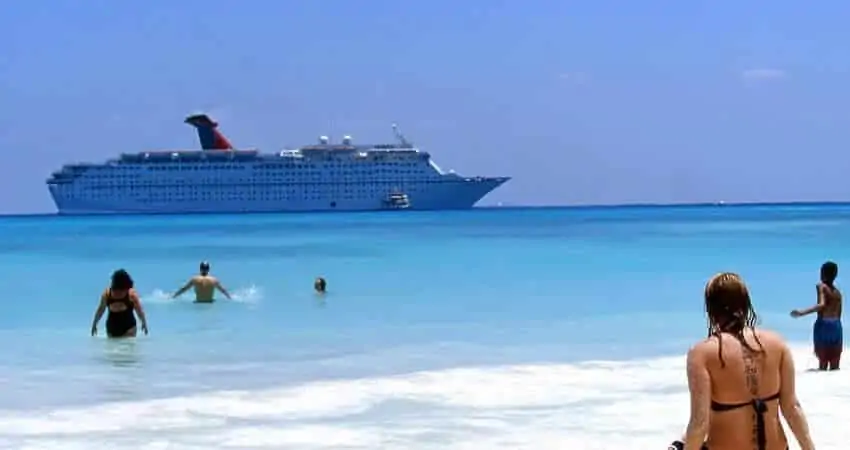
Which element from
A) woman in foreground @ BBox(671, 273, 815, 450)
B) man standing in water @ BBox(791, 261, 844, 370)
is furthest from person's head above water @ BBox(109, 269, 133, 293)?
woman in foreground @ BBox(671, 273, 815, 450)

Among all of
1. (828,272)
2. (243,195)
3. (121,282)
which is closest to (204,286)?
(121,282)

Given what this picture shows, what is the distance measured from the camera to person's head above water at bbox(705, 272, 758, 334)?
3.97 meters

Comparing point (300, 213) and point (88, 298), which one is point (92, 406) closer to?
point (88, 298)

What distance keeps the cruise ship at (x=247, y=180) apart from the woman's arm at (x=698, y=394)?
112957mm

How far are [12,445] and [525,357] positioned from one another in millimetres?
6479

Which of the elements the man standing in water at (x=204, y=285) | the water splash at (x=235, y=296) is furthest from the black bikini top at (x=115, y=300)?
the water splash at (x=235, y=296)

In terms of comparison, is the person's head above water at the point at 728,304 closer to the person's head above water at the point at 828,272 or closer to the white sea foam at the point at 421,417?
the white sea foam at the point at 421,417

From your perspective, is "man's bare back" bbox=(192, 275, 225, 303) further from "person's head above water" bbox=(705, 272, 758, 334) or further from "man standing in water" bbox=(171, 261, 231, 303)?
"person's head above water" bbox=(705, 272, 758, 334)

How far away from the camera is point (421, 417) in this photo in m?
9.45

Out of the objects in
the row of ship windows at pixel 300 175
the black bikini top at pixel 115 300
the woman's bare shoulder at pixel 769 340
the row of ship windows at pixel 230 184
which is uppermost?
the row of ship windows at pixel 300 175

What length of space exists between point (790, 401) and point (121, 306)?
995 centimetres

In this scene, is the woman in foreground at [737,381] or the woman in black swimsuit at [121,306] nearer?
the woman in foreground at [737,381]

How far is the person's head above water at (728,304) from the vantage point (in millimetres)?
3973

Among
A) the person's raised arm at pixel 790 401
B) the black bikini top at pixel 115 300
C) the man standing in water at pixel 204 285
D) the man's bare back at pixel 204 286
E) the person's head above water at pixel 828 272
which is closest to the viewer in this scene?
the person's raised arm at pixel 790 401
